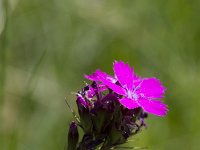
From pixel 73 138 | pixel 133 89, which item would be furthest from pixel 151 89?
pixel 73 138

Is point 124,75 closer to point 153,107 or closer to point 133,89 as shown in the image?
point 133,89

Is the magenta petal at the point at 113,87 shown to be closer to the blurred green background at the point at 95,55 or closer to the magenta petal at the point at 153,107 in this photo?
the magenta petal at the point at 153,107

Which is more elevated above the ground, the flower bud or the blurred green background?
the blurred green background

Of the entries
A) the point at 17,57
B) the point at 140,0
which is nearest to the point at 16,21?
the point at 17,57

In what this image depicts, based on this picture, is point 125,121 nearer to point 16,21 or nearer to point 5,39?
point 5,39

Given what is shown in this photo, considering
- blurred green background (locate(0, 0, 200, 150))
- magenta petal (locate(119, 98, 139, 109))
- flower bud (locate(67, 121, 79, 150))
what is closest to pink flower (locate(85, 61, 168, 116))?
magenta petal (locate(119, 98, 139, 109))

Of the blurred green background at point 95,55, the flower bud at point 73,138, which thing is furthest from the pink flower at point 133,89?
the blurred green background at point 95,55

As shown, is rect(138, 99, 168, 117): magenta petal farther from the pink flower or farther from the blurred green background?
the blurred green background
